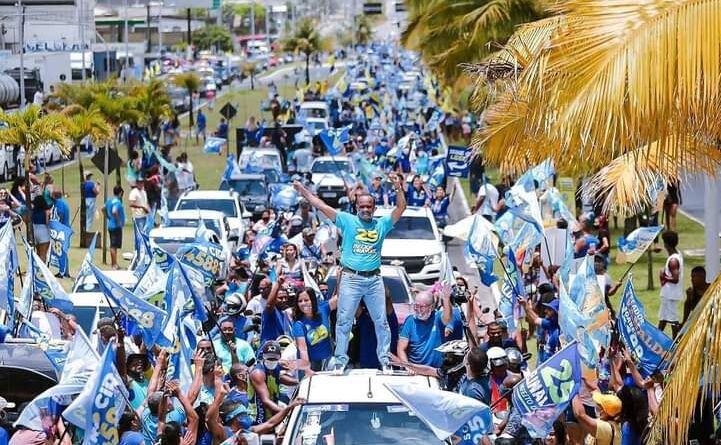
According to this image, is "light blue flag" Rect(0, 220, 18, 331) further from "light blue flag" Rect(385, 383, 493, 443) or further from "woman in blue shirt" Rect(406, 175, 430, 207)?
"woman in blue shirt" Rect(406, 175, 430, 207)

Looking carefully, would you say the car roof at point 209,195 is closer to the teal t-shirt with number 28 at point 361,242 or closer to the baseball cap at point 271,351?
the teal t-shirt with number 28 at point 361,242

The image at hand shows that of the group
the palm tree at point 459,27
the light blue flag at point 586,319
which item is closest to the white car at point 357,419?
the light blue flag at point 586,319

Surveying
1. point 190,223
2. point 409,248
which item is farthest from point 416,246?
point 190,223

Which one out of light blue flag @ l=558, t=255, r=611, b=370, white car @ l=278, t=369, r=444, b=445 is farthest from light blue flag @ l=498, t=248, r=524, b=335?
white car @ l=278, t=369, r=444, b=445

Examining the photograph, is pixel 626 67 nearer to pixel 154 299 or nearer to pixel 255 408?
pixel 255 408

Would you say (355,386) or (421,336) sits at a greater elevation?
(355,386)

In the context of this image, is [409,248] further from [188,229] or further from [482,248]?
[482,248]

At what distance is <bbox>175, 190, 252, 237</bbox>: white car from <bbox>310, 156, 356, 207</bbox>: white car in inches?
248

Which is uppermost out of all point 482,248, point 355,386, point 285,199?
point 355,386

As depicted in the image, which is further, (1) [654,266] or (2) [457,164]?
Result: (2) [457,164]

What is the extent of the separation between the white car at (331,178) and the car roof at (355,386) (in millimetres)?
24177

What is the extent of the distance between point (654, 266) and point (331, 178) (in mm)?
11965

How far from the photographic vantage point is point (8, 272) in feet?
53.6

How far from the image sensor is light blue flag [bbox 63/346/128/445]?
987 cm
